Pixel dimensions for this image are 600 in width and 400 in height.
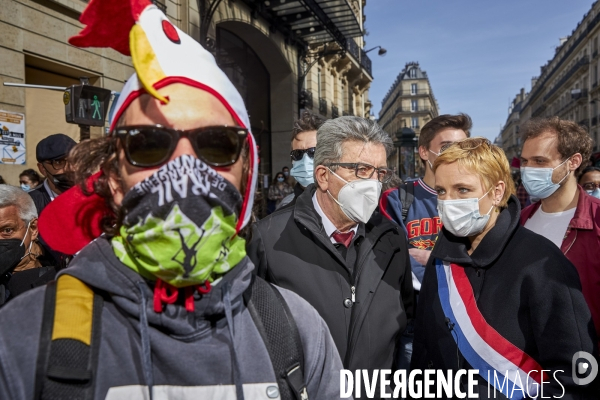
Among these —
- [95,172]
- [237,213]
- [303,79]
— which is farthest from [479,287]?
[303,79]

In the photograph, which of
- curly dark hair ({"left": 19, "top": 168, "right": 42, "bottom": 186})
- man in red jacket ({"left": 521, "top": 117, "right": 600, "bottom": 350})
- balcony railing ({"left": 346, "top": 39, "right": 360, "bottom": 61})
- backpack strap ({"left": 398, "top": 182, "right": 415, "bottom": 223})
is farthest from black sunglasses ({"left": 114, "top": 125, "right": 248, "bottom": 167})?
balcony railing ({"left": 346, "top": 39, "right": 360, "bottom": 61})

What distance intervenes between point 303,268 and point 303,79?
16569 millimetres

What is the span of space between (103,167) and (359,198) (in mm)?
1703

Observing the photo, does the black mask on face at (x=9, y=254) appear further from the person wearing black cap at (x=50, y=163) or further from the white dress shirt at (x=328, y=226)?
the person wearing black cap at (x=50, y=163)

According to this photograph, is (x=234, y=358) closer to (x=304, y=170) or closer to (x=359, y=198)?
(x=359, y=198)

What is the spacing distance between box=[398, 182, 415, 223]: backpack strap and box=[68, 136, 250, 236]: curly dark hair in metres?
2.41

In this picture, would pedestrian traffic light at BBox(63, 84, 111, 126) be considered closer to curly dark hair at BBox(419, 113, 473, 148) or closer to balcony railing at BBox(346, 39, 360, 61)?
curly dark hair at BBox(419, 113, 473, 148)

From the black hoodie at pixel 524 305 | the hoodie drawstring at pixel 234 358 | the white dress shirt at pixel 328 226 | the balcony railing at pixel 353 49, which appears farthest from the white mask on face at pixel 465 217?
the balcony railing at pixel 353 49

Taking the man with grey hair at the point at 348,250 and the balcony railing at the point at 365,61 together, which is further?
the balcony railing at the point at 365,61

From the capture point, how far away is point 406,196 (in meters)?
3.61

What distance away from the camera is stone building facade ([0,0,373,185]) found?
7.31m

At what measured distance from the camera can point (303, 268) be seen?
7.88ft

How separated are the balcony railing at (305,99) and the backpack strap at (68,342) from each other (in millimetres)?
17309

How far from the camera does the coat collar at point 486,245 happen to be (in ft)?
7.36
